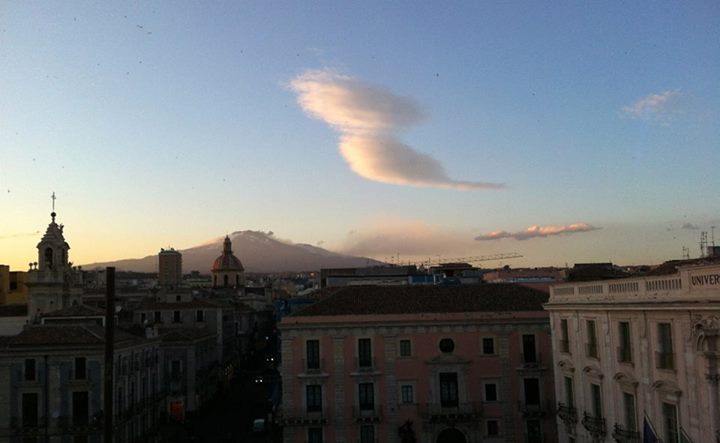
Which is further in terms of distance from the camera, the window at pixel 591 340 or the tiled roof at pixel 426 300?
the tiled roof at pixel 426 300

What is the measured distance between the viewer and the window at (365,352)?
39531mm

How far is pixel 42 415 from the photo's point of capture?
40.3 m

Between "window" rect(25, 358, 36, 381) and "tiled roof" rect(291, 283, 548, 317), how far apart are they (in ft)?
46.4

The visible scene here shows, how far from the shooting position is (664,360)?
75.6 feet

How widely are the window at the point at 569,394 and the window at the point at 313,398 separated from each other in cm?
1306

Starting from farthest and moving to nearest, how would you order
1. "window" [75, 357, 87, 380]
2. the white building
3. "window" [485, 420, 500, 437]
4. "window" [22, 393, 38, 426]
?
"window" [75, 357, 87, 380], "window" [22, 393, 38, 426], "window" [485, 420, 500, 437], the white building

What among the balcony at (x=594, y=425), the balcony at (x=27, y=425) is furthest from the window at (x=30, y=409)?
the balcony at (x=594, y=425)

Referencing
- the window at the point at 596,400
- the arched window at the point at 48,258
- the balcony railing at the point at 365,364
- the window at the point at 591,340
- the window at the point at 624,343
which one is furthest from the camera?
the arched window at the point at 48,258

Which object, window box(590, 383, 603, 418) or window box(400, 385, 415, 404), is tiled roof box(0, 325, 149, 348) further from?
window box(590, 383, 603, 418)

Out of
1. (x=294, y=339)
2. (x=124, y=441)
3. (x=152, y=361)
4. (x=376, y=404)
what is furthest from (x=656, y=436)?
(x=152, y=361)

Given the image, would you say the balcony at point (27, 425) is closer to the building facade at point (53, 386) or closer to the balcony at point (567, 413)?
the building facade at point (53, 386)

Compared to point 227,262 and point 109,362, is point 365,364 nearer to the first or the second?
point 109,362

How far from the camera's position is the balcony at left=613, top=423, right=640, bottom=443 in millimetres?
25125

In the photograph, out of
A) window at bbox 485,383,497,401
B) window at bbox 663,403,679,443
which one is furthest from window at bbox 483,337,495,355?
window at bbox 663,403,679,443
